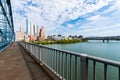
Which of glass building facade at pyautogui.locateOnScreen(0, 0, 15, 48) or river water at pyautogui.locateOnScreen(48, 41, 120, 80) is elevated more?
glass building facade at pyautogui.locateOnScreen(0, 0, 15, 48)

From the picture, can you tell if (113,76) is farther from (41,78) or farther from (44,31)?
(44,31)

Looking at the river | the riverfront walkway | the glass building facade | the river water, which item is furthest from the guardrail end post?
the river

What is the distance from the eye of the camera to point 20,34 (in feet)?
415

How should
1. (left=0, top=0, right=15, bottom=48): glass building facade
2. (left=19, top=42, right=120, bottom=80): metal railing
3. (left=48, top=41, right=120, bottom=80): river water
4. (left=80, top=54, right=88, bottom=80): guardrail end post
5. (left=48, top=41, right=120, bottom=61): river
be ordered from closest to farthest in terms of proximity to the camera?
(left=19, top=42, right=120, bottom=80): metal railing, (left=80, top=54, right=88, bottom=80): guardrail end post, (left=48, top=41, right=120, bottom=80): river water, (left=0, top=0, right=15, bottom=48): glass building facade, (left=48, top=41, right=120, bottom=61): river

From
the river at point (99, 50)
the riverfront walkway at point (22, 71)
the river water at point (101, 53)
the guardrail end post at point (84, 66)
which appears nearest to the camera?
the guardrail end post at point (84, 66)

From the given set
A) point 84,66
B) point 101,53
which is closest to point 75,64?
point 84,66

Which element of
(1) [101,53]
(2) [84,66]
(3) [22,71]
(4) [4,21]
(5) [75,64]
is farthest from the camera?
(1) [101,53]

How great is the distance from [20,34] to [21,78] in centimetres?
12516

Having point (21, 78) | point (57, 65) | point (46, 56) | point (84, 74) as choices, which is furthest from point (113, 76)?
point (84, 74)

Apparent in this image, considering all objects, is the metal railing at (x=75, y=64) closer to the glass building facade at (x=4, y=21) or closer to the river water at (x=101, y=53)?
the river water at (x=101, y=53)

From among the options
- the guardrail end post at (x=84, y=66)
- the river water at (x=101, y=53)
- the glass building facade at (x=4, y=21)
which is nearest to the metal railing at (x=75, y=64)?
the guardrail end post at (x=84, y=66)

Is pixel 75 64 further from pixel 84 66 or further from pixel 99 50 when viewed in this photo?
pixel 99 50

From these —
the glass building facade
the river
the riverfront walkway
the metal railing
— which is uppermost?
the glass building facade

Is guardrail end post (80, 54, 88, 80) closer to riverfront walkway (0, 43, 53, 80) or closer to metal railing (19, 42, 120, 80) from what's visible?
metal railing (19, 42, 120, 80)
